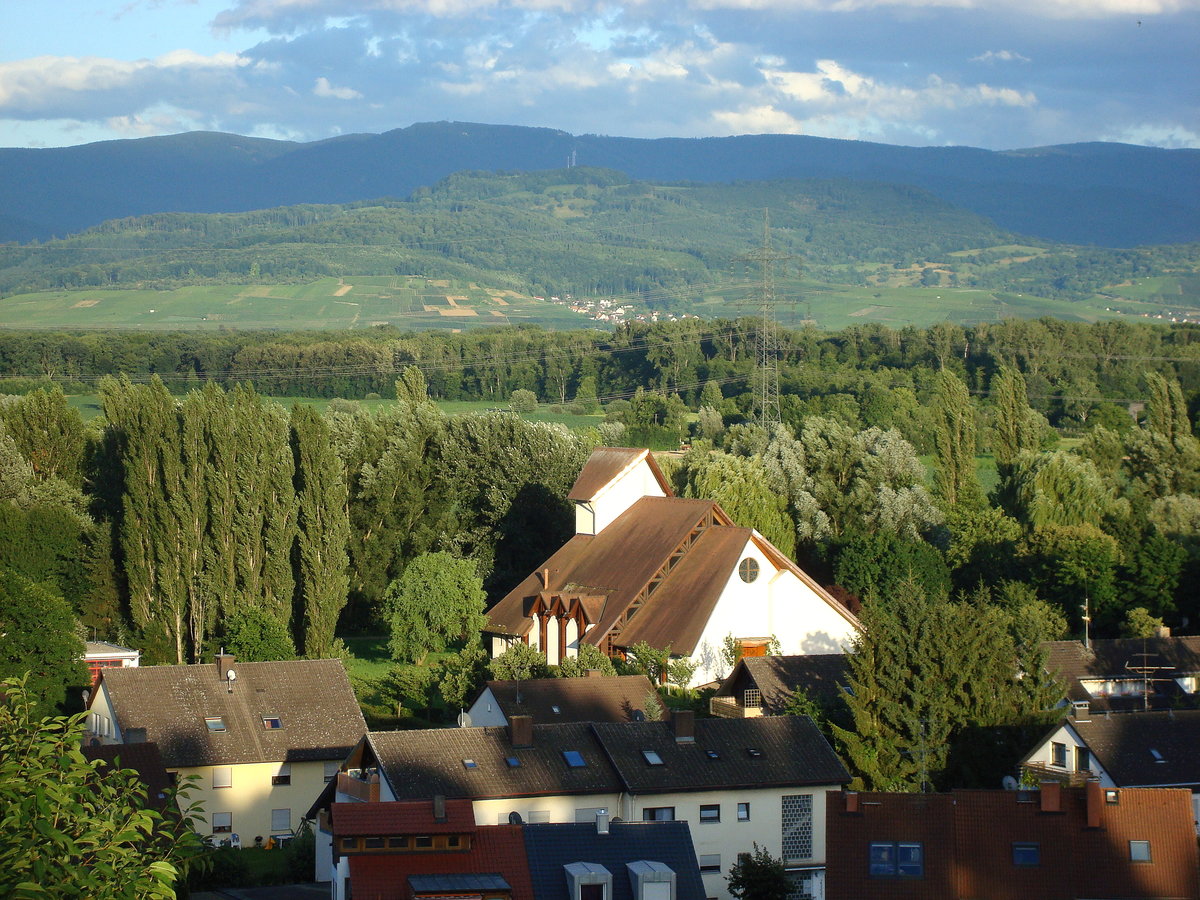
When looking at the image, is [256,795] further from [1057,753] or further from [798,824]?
[1057,753]

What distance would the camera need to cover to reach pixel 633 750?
95.5ft

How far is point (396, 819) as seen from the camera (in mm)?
22828

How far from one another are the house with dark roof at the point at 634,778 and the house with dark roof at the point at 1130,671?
1168 centimetres

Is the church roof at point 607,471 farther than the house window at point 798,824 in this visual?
Yes

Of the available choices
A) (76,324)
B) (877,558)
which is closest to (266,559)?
(877,558)

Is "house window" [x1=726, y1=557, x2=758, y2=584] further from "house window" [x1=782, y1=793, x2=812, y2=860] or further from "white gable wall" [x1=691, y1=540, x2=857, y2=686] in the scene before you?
"house window" [x1=782, y1=793, x2=812, y2=860]

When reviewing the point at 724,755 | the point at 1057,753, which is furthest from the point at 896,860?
the point at 1057,753

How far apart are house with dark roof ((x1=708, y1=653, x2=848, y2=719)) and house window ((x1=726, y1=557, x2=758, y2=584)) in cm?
510

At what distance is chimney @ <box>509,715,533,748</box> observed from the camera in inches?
1128

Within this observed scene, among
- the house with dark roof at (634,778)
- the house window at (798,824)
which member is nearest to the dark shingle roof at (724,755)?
the house with dark roof at (634,778)

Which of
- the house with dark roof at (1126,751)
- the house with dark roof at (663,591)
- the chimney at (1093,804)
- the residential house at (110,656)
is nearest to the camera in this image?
the chimney at (1093,804)

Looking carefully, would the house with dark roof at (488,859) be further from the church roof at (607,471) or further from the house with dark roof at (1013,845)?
the church roof at (607,471)

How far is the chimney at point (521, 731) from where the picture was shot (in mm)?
28641

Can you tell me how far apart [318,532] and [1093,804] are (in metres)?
31.3
